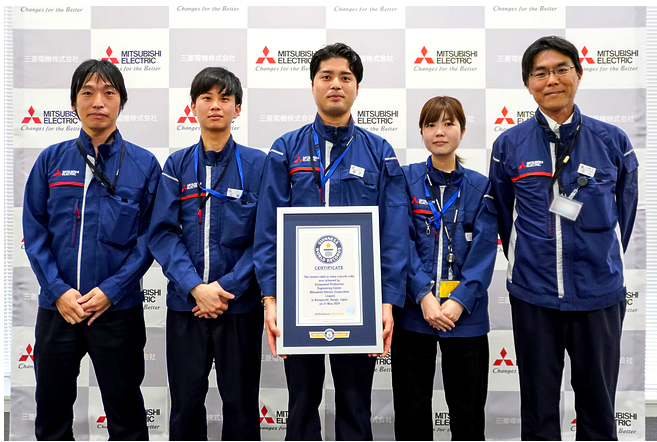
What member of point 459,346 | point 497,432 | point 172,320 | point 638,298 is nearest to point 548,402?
point 459,346

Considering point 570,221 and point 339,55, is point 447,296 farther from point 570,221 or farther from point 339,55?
point 339,55

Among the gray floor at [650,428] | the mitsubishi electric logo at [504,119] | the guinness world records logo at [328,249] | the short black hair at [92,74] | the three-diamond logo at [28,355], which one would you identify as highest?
the short black hair at [92,74]

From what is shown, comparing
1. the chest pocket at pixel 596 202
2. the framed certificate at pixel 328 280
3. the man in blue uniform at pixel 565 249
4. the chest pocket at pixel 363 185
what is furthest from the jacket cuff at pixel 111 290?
the chest pocket at pixel 596 202

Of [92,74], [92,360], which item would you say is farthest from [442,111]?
[92,360]

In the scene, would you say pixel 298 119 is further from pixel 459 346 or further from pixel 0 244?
pixel 0 244

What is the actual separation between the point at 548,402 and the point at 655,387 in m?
2.32

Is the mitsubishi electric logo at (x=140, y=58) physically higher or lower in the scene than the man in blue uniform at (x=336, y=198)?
higher

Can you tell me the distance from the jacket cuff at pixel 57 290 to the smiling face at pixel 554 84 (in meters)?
2.91

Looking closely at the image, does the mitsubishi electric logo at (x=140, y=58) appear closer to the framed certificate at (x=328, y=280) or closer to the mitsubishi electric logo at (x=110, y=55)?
the mitsubishi electric logo at (x=110, y=55)

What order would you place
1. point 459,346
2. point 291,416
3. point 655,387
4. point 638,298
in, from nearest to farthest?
point 291,416
point 459,346
point 638,298
point 655,387

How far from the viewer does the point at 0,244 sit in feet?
11.9

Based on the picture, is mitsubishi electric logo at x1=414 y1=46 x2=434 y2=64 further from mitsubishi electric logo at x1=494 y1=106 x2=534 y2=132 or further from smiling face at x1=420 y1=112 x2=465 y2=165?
smiling face at x1=420 y1=112 x2=465 y2=165

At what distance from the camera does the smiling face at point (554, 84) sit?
260 centimetres

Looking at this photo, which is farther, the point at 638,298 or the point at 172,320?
the point at 638,298
